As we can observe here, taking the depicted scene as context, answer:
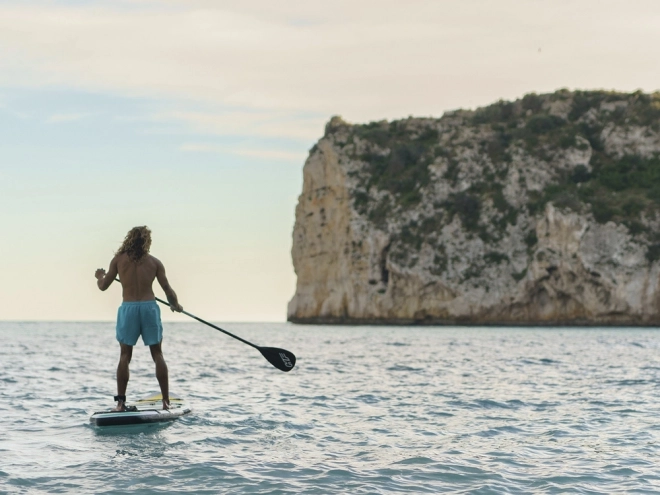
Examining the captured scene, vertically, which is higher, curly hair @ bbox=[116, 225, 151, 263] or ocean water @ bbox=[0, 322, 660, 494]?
curly hair @ bbox=[116, 225, 151, 263]

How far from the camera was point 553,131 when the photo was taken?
87125mm

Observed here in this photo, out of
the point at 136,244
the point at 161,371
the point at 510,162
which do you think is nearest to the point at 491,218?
the point at 510,162

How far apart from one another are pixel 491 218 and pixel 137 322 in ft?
241

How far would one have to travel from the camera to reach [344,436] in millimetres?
10844

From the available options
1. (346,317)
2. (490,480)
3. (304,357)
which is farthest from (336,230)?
(490,480)

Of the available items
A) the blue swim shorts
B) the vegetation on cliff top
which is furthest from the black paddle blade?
the vegetation on cliff top

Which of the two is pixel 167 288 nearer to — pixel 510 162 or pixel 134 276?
pixel 134 276

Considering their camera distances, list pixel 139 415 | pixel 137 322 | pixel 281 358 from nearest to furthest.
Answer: pixel 139 415
pixel 137 322
pixel 281 358

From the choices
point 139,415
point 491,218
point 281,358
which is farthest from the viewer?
point 491,218

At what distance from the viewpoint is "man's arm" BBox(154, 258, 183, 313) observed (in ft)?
38.8

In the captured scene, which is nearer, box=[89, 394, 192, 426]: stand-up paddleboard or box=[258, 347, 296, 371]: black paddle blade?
box=[89, 394, 192, 426]: stand-up paddleboard

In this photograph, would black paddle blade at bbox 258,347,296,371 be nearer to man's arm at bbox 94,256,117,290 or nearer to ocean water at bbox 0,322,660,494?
ocean water at bbox 0,322,660,494

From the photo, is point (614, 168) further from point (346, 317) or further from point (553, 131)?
point (346, 317)

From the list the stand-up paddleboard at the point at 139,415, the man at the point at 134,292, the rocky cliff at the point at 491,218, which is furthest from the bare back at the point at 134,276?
the rocky cliff at the point at 491,218
